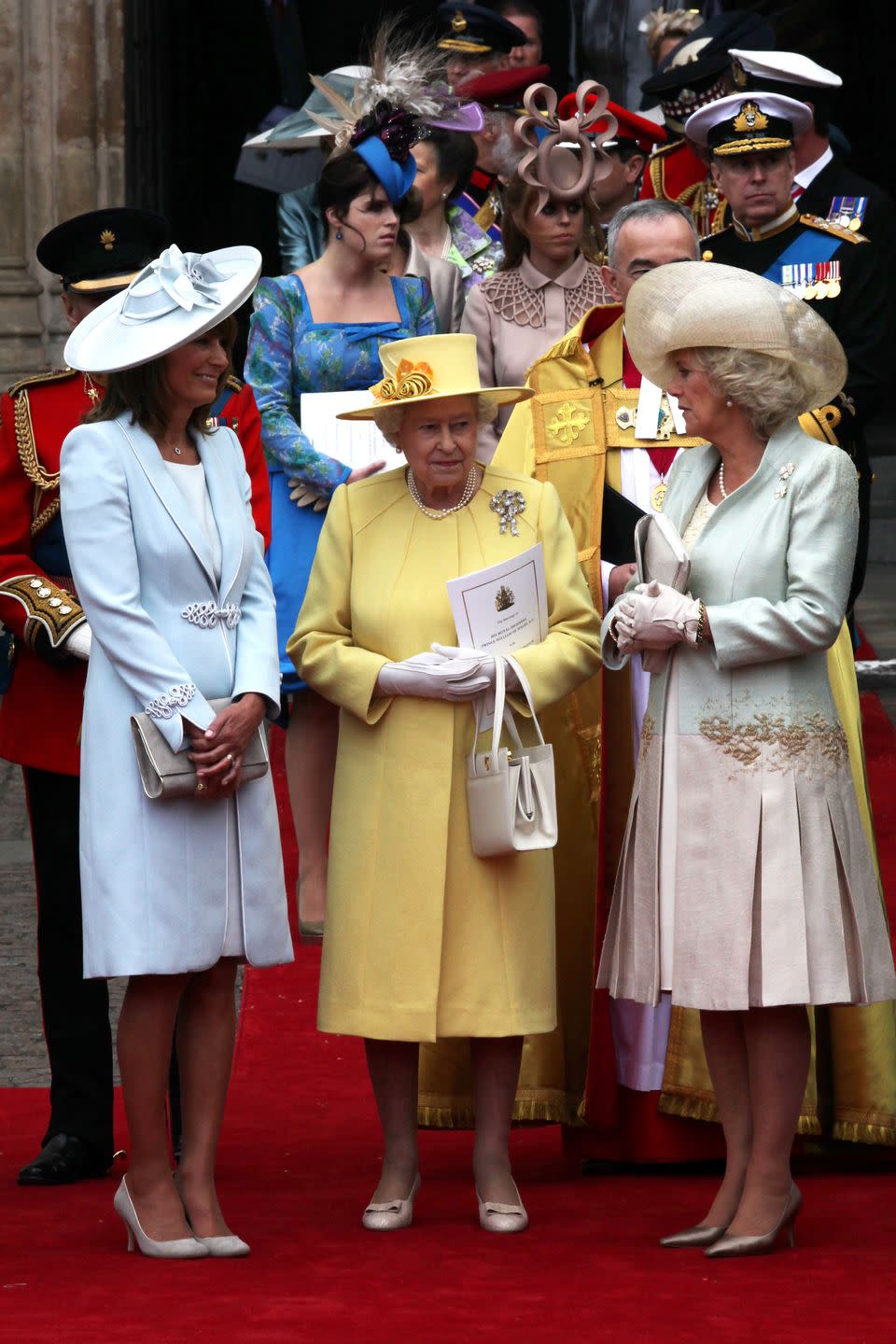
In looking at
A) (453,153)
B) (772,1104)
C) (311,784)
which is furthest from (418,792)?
(453,153)

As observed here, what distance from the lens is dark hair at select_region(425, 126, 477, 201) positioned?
742 centimetres

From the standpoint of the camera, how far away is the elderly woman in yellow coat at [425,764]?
4328 mm

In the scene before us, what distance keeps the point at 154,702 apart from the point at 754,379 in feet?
3.79

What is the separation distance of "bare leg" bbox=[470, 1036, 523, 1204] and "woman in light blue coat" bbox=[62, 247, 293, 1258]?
1.34 feet

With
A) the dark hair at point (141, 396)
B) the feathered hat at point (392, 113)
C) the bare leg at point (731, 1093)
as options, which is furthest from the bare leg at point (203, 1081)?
the feathered hat at point (392, 113)

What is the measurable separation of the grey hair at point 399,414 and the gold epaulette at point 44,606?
68 centimetres

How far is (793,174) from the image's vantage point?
5527mm

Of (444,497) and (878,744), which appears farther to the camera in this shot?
(878,744)

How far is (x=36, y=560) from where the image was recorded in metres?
4.82

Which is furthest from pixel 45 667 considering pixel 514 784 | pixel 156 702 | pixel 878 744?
pixel 878 744

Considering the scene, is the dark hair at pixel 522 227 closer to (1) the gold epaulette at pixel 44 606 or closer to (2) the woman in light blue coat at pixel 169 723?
(2) the woman in light blue coat at pixel 169 723

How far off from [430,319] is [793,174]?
125 centimetres

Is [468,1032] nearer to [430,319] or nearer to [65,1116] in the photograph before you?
[65,1116]

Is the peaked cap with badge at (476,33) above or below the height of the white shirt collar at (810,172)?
above
